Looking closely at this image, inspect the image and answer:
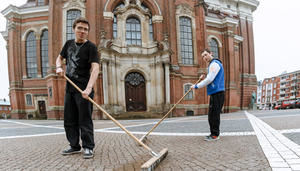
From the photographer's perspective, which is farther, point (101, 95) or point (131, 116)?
point (101, 95)

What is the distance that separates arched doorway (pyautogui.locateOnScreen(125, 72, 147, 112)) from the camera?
15227mm

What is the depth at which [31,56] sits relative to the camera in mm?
20750

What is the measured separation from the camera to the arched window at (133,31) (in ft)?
52.4

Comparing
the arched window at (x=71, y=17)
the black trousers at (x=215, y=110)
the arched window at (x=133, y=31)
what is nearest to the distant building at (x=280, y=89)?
the arched window at (x=133, y=31)

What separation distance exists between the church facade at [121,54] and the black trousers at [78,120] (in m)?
11.0

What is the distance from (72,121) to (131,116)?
11024 millimetres

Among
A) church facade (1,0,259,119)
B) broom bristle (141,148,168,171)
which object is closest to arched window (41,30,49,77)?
church facade (1,0,259,119)

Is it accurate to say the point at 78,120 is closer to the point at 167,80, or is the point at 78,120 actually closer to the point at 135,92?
the point at 167,80

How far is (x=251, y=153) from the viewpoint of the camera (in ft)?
7.43

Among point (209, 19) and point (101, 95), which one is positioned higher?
point (209, 19)

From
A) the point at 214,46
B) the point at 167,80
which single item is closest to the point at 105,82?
Result: the point at 167,80

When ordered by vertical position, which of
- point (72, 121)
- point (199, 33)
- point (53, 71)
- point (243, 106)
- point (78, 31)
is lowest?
point (243, 106)

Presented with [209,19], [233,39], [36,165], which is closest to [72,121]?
[36,165]

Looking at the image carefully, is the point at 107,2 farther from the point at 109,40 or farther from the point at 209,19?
the point at 209,19
